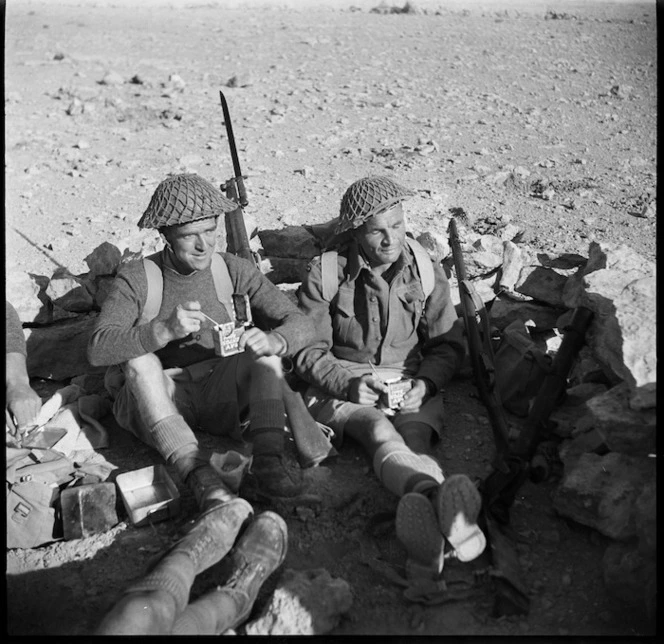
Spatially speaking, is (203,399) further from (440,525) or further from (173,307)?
(440,525)

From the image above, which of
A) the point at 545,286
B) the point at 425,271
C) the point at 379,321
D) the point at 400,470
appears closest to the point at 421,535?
the point at 400,470

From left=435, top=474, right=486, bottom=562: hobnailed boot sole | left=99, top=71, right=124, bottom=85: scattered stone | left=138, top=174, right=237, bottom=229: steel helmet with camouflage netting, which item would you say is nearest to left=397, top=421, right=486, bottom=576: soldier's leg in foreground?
left=435, top=474, right=486, bottom=562: hobnailed boot sole

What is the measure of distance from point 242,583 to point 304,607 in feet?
0.96

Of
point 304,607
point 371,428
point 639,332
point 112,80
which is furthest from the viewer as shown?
point 112,80

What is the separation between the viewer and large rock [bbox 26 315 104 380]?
5875 millimetres

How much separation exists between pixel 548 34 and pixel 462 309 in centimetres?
1219

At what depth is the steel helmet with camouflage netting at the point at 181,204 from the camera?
4.64m

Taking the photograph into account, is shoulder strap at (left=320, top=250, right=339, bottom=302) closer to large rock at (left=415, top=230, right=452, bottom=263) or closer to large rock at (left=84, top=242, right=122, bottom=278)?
large rock at (left=415, top=230, right=452, bottom=263)

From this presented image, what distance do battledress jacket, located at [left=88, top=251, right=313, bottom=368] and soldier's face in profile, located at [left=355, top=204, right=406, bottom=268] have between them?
60 centimetres

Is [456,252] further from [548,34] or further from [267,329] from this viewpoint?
[548,34]

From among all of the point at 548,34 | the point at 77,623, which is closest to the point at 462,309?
the point at 77,623

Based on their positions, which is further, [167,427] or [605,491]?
[167,427]

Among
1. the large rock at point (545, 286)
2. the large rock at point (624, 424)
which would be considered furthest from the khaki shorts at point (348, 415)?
the large rock at point (545, 286)

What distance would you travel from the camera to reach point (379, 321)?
16.7ft
